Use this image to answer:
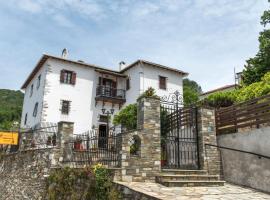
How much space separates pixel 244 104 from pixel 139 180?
463cm

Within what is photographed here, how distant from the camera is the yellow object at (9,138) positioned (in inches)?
585

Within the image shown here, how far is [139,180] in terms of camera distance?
27.9 ft

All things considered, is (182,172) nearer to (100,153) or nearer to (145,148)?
(145,148)

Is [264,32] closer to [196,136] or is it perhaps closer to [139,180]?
[196,136]

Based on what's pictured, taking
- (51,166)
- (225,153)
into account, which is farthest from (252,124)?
(51,166)

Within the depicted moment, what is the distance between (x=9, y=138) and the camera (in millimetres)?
15078

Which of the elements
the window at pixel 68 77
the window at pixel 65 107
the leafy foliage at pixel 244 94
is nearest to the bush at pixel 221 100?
the leafy foliage at pixel 244 94

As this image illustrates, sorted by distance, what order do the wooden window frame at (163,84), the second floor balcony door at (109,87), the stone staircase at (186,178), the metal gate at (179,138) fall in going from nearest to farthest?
the stone staircase at (186,178) → the metal gate at (179,138) → the second floor balcony door at (109,87) → the wooden window frame at (163,84)

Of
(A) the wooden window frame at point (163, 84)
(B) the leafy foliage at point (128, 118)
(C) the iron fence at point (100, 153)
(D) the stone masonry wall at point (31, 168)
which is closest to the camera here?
(C) the iron fence at point (100, 153)

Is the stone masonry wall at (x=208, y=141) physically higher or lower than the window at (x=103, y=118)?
lower

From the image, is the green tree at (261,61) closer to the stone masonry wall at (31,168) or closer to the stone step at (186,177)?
the stone step at (186,177)

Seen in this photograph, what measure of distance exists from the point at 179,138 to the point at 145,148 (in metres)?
2.30

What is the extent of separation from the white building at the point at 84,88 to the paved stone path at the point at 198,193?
52.5ft

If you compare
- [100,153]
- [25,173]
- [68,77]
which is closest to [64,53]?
[68,77]
